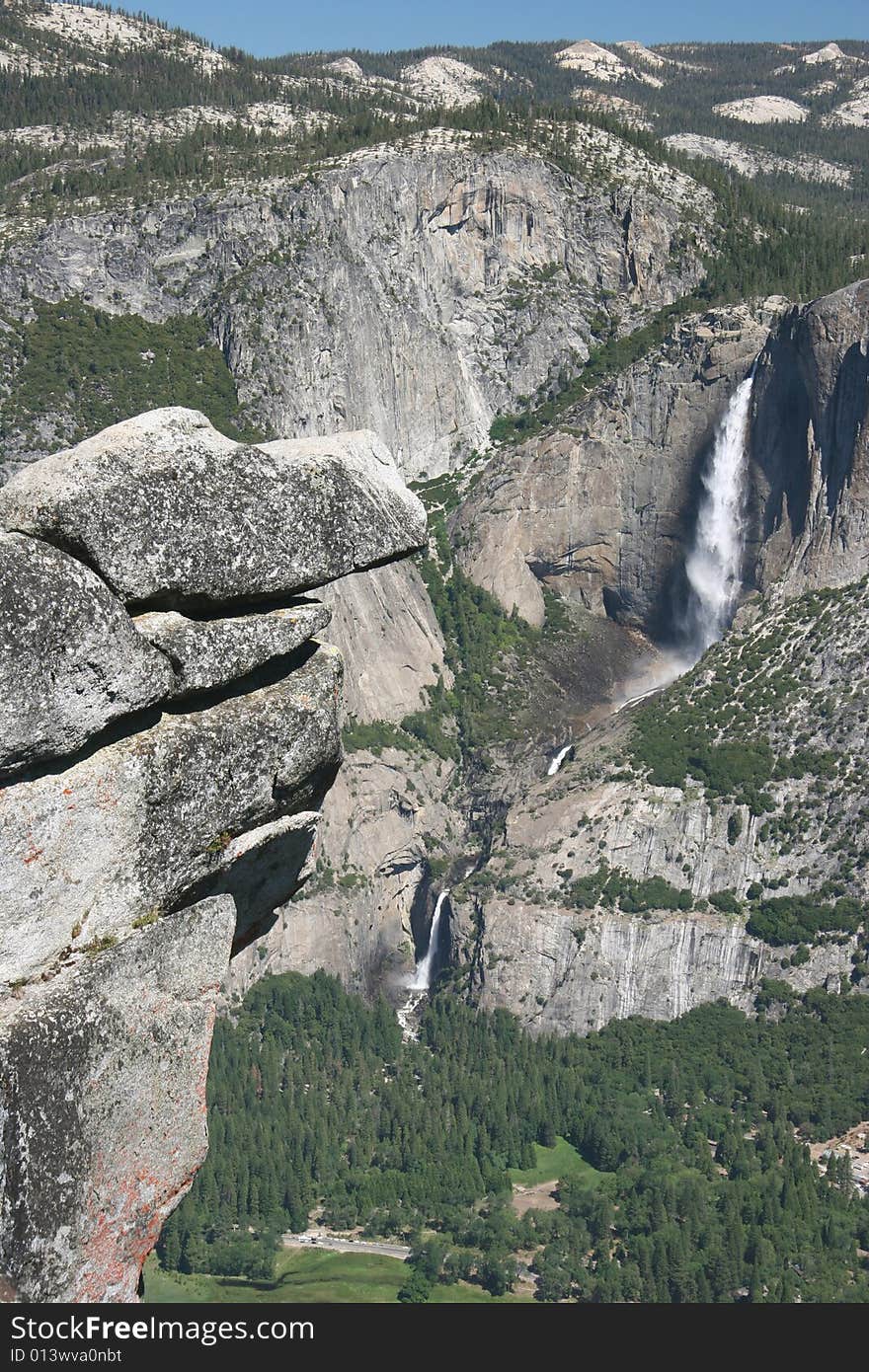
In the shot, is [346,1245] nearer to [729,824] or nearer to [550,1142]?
[550,1142]

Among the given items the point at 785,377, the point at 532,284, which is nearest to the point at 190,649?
the point at 785,377

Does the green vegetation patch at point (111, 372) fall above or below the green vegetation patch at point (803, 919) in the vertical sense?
above

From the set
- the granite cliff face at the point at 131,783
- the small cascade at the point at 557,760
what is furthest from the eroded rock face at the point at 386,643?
the granite cliff face at the point at 131,783

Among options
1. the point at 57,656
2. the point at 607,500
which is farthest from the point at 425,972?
the point at 57,656

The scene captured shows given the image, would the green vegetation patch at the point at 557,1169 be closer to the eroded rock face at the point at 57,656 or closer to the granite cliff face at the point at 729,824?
the granite cliff face at the point at 729,824

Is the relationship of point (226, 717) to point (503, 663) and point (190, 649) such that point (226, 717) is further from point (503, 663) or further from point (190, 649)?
point (503, 663)

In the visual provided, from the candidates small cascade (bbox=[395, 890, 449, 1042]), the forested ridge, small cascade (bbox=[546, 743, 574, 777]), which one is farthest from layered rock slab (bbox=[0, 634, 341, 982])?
small cascade (bbox=[546, 743, 574, 777])

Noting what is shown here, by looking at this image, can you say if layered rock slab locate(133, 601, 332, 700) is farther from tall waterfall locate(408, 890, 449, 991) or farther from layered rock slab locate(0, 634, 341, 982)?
tall waterfall locate(408, 890, 449, 991)
